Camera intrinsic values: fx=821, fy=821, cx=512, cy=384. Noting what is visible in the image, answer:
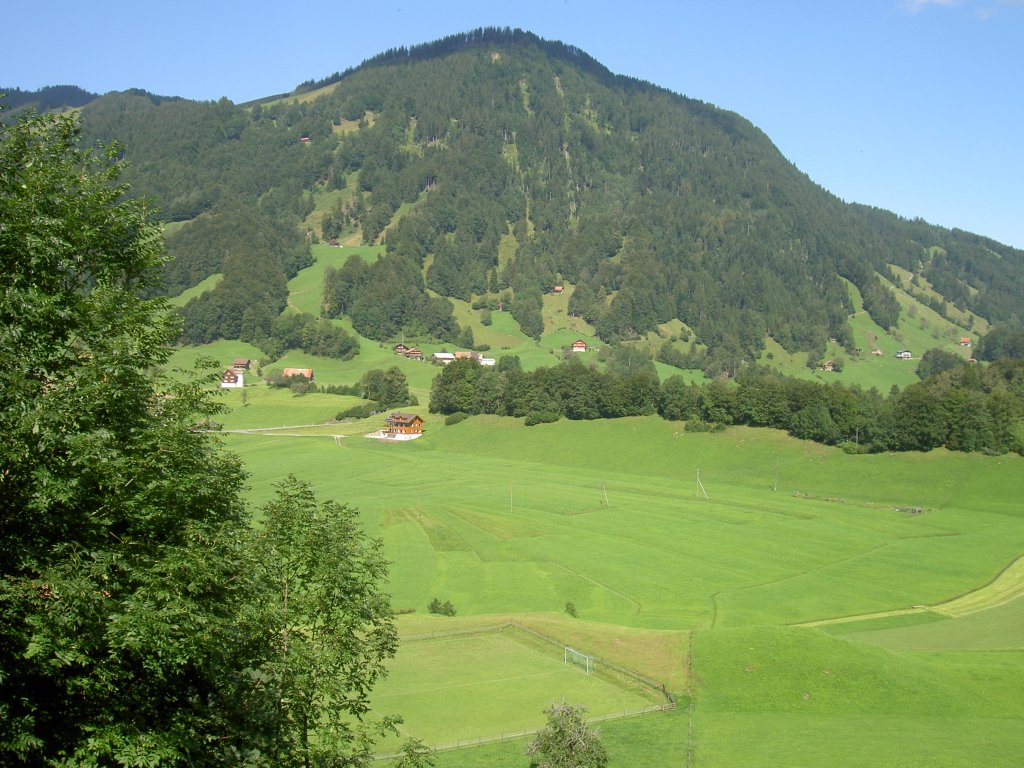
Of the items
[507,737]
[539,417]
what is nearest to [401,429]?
[539,417]

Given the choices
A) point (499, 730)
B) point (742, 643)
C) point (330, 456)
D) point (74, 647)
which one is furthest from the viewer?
point (330, 456)

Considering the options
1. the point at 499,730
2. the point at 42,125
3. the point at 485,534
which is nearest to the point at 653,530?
the point at 485,534

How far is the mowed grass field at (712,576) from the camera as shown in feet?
125

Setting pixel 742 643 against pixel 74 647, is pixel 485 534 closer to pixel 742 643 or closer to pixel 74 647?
pixel 742 643

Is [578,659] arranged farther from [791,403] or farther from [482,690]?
[791,403]

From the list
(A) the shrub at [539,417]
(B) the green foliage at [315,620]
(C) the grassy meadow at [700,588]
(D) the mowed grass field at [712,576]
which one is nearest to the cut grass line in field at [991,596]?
(C) the grassy meadow at [700,588]

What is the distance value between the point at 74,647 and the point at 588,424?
451ft

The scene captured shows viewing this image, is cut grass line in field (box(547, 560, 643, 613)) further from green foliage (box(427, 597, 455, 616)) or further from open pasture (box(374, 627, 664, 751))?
open pasture (box(374, 627, 664, 751))

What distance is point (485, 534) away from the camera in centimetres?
8319

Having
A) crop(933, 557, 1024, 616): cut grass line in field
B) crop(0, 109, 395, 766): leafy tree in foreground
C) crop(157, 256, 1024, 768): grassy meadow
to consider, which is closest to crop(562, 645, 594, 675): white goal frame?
crop(157, 256, 1024, 768): grassy meadow

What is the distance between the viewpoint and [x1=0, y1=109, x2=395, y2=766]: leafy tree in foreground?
12.9 meters

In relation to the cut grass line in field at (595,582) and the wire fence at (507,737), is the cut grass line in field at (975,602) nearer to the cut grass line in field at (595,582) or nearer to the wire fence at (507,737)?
the cut grass line in field at (595,582)

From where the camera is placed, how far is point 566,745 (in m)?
30.1

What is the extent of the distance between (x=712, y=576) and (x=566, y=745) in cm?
4403
